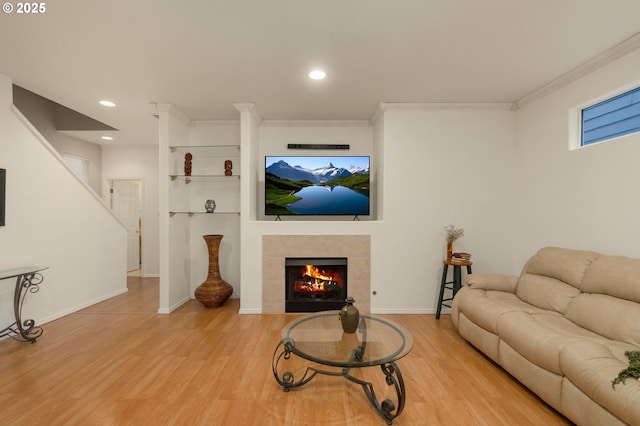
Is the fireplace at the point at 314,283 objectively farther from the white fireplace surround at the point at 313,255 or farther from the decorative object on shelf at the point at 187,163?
the decorative object on shelf at the point at 187,163

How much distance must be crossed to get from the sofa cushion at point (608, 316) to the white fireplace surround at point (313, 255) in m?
2.03

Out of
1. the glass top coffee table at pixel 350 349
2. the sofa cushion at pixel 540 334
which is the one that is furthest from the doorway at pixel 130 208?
the sofa cushion at pixel 540 334

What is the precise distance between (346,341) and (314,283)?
1.75 meters

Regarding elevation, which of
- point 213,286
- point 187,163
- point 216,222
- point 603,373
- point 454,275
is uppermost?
point 187,163

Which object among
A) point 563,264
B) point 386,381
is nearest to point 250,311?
point 386,381

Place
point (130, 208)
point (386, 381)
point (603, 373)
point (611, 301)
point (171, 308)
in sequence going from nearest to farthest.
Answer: point (603, 373) < point (386, 381) < point (611, 301) < point (171, 308) < point (130, 208)

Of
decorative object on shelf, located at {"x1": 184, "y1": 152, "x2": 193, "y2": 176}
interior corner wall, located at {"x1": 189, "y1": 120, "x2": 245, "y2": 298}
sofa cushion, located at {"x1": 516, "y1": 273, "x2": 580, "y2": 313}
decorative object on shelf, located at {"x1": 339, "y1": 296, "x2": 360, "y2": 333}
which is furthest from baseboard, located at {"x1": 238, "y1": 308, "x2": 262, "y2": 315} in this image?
sofa cushion, located at {"x1": 516, "y1": 273, "x2": 580, "y2": 313}

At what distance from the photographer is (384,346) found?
6.52ft

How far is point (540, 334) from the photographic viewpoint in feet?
6.50

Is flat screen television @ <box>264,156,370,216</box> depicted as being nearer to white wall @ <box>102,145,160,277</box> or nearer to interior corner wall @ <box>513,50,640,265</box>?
interior corner wall @ <box>513,50,640,265</box>

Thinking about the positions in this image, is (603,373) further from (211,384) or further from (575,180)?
(211,384)

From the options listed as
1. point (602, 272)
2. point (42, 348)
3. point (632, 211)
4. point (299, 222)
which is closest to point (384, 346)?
point (602, 272)

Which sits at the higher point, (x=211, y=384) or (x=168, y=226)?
(x=168, y=226)

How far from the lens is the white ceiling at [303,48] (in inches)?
77.7
